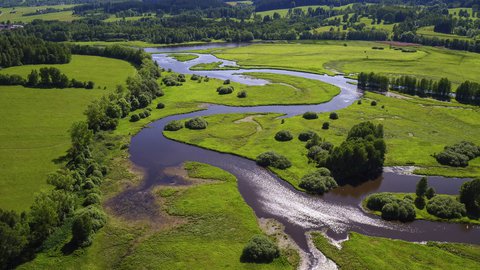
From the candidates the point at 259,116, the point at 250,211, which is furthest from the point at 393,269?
the point at 259,116

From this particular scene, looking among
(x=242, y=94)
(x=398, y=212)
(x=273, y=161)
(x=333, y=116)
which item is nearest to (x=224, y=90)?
(x=242, y=94)

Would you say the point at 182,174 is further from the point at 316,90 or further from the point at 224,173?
the point at 316,90

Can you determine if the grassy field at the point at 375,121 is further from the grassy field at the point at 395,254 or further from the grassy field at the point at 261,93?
the grassy field at the point at 395,254

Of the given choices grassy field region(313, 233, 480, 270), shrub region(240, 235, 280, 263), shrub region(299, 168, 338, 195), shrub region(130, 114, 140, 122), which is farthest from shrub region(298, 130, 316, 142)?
shrub region(130, 114, 140, 122)

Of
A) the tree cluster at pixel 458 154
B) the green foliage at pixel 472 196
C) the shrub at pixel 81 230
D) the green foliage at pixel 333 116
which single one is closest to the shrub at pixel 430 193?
the green foliage at pixel 472 196

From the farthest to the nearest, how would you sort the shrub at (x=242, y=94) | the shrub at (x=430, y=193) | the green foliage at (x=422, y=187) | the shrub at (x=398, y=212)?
the shrub at (x=242, y=94) → the shrub at (x=430, y=193) → the green foliage at (x=422, y=187) → the shrub at (x=398, y=212)

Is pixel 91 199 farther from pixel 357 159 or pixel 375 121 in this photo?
Answer: pixel 375 121

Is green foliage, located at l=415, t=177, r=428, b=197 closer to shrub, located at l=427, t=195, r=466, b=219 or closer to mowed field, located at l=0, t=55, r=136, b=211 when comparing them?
shrub, located at l=427, t=195, r=466, b=219
